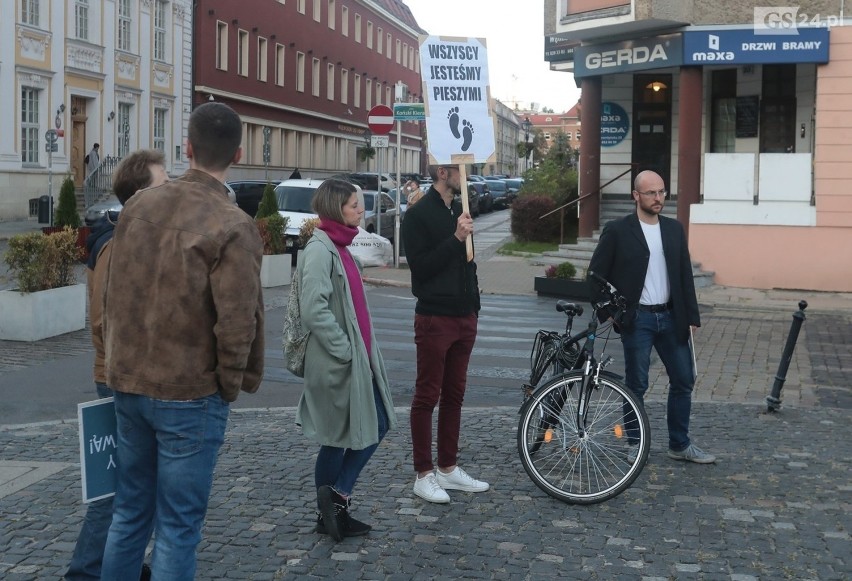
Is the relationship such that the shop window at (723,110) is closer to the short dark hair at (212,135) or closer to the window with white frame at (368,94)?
the short dark hair at (212,135)

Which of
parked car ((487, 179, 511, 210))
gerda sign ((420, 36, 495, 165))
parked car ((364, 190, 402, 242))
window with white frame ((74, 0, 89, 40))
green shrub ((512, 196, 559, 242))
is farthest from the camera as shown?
parked car ((487, 179, 511, 210))

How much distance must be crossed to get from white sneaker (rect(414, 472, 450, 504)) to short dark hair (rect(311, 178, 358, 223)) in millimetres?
1639

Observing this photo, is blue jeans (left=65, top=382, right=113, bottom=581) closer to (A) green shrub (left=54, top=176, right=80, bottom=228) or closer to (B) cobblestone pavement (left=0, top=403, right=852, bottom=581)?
(B) cobblestone pavement (left=0, top=403, right=852, bottom=581)

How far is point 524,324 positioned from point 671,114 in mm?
11754

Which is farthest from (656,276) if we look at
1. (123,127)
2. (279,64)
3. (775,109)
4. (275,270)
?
(279,64)

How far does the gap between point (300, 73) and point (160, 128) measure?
16506 mm

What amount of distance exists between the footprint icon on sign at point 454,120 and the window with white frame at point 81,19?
33.3 m

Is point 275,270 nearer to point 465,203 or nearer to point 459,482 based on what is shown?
point 459,482

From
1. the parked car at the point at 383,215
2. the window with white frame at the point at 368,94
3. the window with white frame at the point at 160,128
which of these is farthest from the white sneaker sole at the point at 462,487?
the window with white frame at the point at 368,94

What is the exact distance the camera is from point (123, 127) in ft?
134

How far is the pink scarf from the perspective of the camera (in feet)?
17.9

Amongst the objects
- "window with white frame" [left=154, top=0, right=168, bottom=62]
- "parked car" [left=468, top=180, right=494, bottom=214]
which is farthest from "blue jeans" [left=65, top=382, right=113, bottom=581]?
"parked car" [left=468, top=180, right=494, bottom=214]

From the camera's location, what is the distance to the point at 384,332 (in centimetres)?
1363

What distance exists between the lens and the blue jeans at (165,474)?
378cm
